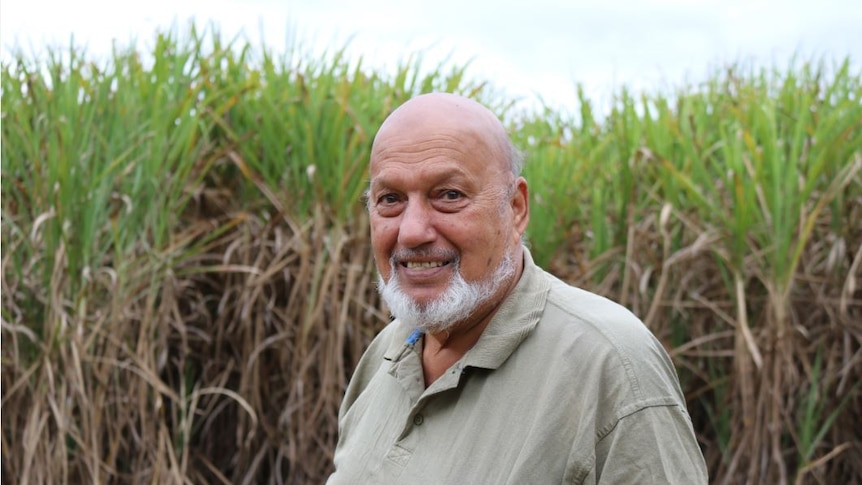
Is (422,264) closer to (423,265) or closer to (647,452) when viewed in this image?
(423,265)

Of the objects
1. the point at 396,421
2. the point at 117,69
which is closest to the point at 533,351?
the point at 396,421

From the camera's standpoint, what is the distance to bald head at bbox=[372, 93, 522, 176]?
2023 mm

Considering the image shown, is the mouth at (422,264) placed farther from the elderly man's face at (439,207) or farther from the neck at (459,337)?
the neck at (459,337)

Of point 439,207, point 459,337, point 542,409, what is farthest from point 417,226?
point 542,409

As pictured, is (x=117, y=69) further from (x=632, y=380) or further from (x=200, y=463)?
(x=632, y=380)

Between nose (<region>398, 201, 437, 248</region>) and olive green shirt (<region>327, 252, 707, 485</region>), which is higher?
nose (<region>398, 201, 437, 248</region>)

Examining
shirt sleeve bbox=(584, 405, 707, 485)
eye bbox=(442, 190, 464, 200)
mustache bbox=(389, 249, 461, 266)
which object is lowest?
shirt sleeve bbox=(584, 405, 707, 485)

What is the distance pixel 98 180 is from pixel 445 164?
8.96ft

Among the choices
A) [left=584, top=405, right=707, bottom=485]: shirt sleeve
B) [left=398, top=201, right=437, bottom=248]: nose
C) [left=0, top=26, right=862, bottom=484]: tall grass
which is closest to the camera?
[left=584, top=405, right=707, bottom=485]: shirt sleeve

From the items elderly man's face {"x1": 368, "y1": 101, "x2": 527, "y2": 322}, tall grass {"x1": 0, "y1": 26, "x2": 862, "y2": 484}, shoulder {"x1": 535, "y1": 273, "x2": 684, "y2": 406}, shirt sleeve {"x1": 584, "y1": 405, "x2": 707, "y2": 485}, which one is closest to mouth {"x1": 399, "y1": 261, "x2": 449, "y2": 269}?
elderly man's face {"x1": 368, "y1": 101, "x2": 527, "y2": 322}

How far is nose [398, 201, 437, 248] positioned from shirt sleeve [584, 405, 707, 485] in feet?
1.75

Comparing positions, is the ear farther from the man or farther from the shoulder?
the shoulder

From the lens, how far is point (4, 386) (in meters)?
4.19

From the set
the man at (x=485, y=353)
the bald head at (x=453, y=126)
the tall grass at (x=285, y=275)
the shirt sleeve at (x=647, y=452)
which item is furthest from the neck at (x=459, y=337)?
the tall grass at (x=285, y=275)
